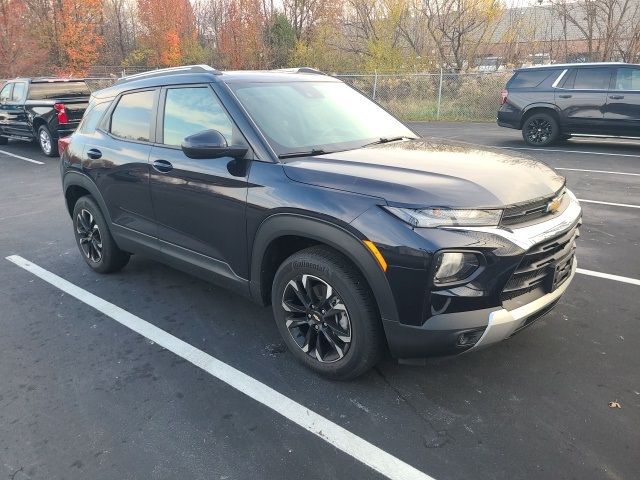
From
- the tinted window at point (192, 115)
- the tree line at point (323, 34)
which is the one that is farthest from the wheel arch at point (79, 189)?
the tree line at point (323, 34)

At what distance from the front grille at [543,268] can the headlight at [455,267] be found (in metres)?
0.23

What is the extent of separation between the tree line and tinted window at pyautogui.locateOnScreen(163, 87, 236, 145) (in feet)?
63.1

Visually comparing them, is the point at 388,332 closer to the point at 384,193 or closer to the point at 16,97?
the point at 384,193

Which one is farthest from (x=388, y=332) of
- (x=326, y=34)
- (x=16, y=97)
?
(x=326, y=34)

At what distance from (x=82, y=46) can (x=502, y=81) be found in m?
25.3

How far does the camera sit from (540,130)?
11.9 metres

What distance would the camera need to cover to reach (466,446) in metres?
2.46

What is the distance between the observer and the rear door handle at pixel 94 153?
439cm

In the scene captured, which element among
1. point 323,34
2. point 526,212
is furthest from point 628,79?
point 323,34

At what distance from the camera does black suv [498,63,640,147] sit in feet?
35.0

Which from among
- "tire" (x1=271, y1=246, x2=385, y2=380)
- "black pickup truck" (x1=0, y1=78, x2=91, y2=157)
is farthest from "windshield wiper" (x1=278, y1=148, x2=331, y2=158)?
"black pickup truck" (x1=0, y1=78, x2=91, y2=157)

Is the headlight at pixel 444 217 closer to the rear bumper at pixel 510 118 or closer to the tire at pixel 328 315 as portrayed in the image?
the tire at pixel 328 315

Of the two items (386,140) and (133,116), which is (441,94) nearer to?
(386,140)

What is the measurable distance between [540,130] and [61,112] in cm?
1130
